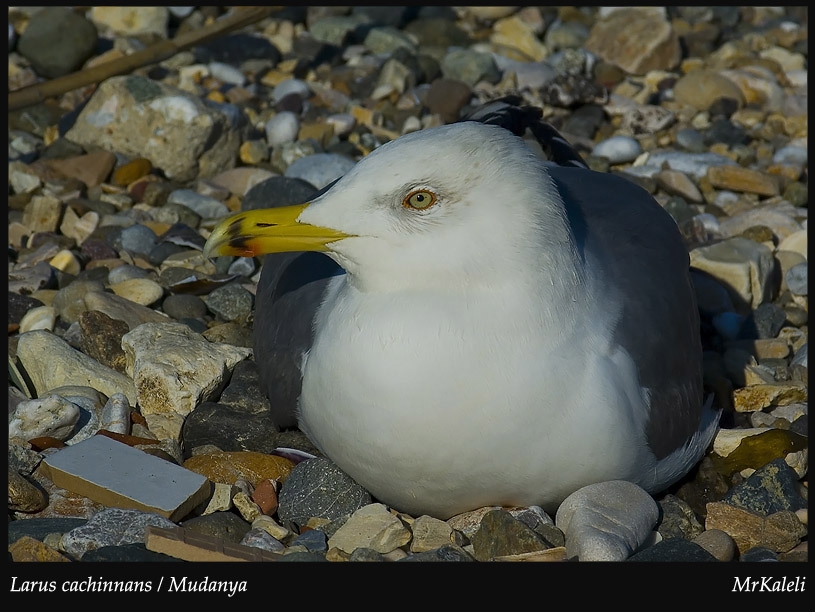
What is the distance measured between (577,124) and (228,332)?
4.05 metres

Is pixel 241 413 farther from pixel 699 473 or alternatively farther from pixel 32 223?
pixel 32 223

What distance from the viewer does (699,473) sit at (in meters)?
5.68

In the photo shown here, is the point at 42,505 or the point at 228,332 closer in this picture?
Answer: the point at 42,505

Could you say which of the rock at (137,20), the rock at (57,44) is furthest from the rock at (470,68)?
the rock at (57,44)

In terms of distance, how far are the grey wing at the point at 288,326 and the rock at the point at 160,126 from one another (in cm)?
296

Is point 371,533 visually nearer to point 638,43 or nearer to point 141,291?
point 141,291

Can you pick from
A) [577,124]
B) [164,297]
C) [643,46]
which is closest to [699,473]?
[164,297]

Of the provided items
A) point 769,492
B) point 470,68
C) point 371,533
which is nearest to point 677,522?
point 769,492

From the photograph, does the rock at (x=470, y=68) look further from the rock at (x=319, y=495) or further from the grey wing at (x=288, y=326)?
the rock at (x=319, y=495)

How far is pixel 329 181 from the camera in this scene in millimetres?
8180

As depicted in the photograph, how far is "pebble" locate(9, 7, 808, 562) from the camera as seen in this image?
5.20 m

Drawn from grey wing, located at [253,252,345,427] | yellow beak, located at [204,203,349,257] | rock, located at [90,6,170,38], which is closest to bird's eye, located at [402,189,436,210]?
yellow beak, located at [204,203,349,257]

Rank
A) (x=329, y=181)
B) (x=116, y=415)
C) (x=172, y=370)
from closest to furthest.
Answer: (x=116, y=415)
(x=172, y=370)
(x=329, y=181)

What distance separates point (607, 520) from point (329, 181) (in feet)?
13.3
